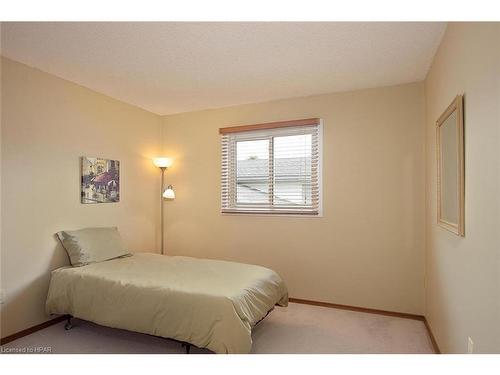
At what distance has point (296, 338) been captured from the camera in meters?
2.66

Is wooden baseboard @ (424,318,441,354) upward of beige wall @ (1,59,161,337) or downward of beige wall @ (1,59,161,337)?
downward

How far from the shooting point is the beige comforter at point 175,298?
7.00 ft

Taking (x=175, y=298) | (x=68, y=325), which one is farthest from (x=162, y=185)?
(x=175, y=298)

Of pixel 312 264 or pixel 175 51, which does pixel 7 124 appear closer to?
pixel 175 51

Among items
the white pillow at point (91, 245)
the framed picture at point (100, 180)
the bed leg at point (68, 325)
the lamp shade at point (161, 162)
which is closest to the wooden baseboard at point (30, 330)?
the bed leg at point (68, 325)

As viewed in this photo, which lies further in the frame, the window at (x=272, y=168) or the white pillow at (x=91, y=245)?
the window at (x=272, y=168)

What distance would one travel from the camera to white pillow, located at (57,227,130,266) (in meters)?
2.96

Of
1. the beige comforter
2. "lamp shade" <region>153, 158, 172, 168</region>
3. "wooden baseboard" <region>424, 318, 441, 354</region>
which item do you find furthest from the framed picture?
"wooden baseboard" <region>424, 318, 441, 354</region>

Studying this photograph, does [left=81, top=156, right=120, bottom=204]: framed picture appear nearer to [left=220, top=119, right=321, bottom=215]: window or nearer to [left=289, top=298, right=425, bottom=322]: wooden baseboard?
[left=220, top=119, right=321, bottom=215]: window

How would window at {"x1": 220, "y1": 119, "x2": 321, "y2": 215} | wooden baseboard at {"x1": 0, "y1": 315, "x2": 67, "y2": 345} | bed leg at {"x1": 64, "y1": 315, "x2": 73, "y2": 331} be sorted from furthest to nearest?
window at {"x1": 220, "y1": 119, "x2": 321, "y2": 215}
bed leg at {"x1": 64, "y1": 315, "x2": 73, "y2": 331}
wooden baseboard at {"x1": 0, "y1": 315, "x2": 67, "y2": 345}

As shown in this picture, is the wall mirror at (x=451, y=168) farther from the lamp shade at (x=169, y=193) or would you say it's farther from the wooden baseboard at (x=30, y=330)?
the wooden baseboard at (x=30, y=330)

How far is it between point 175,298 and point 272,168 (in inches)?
78.8

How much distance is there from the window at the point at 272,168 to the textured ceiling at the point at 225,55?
506mm

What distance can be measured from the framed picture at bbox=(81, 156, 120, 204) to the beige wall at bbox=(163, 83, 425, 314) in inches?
47.0
